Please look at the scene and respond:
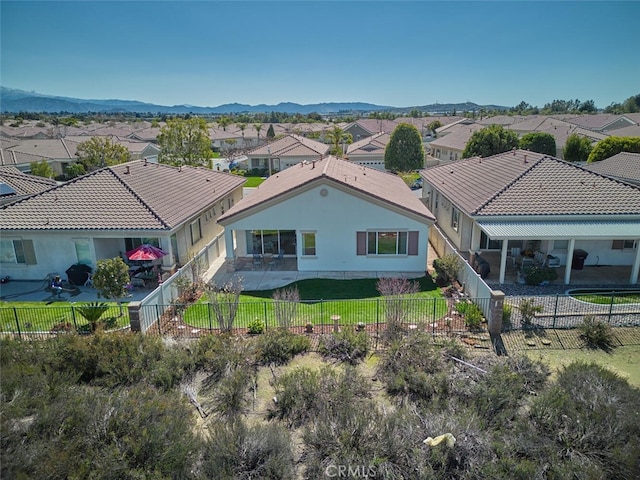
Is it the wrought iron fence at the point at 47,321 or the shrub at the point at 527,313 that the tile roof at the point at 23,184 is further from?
the shrub at the point at 527,313

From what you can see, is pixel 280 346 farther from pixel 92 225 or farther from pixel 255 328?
pixel 92 225

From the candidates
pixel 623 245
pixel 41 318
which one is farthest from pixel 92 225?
pixel 623 245

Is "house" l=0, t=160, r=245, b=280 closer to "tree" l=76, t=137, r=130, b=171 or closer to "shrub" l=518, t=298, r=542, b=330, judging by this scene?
"shrub" l=518, t=298, r=542, b=330

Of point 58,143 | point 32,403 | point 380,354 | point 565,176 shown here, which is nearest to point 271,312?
point 380,354

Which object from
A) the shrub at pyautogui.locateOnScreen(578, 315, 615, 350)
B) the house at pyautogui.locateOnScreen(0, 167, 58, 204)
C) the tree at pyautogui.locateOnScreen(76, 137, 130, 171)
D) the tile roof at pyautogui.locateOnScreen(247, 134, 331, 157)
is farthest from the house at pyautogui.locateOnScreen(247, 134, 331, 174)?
the shrub at pyautogui.locateOnScreen(578, 315, 615, 350)

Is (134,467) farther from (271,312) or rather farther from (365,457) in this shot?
(271,312)
